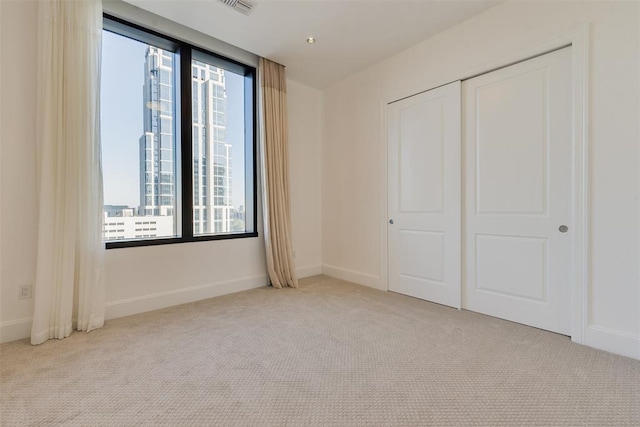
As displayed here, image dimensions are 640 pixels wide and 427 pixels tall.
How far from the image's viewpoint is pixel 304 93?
421cm

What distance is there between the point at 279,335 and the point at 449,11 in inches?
125

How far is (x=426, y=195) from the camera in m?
3.19

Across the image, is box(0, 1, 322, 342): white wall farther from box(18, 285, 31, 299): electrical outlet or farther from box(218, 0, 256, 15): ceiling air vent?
box(218, 0, 256, 15): ceiling air vent

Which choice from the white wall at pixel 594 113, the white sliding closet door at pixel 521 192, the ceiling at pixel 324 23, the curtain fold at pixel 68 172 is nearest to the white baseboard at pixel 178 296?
the curtain fold at pixel 68 172

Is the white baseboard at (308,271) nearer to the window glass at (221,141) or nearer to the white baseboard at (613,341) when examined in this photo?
the window glass at (221,141)

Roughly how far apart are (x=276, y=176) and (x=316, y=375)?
245 centimetres

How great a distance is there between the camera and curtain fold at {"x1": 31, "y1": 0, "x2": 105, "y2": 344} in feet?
7.24

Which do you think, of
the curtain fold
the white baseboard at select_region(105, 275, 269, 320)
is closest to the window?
the curtain fold

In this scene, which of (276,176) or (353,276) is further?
(353,276)

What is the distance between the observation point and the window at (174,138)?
9.28 ft

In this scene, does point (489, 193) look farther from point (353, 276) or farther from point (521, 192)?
point (353, 276)

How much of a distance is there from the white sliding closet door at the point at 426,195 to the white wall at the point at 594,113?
15cm

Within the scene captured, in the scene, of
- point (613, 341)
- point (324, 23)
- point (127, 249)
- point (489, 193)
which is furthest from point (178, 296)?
point (613, 341)

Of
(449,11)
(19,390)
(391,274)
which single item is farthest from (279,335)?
(449,11)
